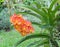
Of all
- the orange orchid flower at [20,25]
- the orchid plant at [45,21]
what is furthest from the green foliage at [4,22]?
the orange orchid flower at [20,25]

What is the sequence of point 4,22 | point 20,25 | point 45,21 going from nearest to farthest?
point 20,25 → point 45,21 → point 4,22

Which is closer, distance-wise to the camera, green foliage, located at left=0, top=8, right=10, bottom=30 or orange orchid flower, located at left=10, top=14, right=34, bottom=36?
orange orchid flower, located at left=10, top=14, right=34, bottom=36

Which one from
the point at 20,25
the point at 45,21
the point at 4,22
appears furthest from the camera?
the point at 4,22

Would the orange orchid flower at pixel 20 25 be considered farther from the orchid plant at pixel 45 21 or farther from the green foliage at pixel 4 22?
the green foliage at pixel 4 22

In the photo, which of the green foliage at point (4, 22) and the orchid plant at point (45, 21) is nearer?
the orchid plant at point (45, 21)

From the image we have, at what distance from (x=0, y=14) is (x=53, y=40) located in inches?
244

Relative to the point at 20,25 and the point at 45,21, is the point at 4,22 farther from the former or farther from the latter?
the point at 20,25

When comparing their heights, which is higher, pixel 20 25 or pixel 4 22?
pixel 20 25

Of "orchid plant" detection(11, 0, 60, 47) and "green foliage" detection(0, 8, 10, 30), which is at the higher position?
"orchid plant" detection(11, 0, 60, 47)

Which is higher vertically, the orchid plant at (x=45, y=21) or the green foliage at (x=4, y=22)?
the orchid plant at (x=45, y=21)

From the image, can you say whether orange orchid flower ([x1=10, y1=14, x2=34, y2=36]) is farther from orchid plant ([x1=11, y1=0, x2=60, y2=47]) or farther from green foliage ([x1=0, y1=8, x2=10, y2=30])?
green foliage ([x1=0, y1=8, x2=10, y2=30])

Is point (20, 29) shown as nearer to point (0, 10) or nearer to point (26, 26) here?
point (26, 26)

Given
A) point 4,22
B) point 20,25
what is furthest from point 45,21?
point 4,22

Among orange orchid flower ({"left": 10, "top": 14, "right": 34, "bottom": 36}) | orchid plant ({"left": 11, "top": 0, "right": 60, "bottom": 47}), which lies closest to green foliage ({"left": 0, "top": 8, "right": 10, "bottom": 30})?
orchid plant ({"left": 11, "top": 0, "right": 60, "bottom": 47})
